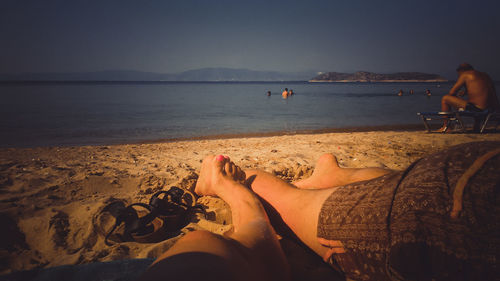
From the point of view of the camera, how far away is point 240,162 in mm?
3912

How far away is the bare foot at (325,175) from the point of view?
2051 millimetres

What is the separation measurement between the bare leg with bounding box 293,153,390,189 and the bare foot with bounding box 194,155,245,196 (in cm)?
66

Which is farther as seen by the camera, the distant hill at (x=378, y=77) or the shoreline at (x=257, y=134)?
the distant hill at (x=378, y=77)

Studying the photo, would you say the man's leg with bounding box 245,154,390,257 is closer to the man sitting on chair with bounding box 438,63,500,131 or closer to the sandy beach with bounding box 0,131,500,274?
the sandy beach with bounding box 0,131,500,274

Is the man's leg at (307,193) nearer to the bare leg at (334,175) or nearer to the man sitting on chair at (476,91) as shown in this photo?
the bare leg at (334,175)

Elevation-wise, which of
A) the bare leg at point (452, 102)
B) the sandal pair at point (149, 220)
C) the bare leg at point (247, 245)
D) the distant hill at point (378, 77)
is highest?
the distant hill at point (378, 77)

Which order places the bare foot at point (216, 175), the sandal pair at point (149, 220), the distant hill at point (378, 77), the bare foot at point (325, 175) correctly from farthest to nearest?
the distant hill at point (378, 77) < the bare foot at point (216, 175) < the bare foot at point (325, 175) < the sandal pair at point (149, 220)

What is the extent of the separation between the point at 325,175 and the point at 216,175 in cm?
103

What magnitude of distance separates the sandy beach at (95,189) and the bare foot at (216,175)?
0.18 metres

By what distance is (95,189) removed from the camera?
270 cm

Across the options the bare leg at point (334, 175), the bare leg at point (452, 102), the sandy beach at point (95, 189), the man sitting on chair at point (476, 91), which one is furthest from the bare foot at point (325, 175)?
the bare leg at point (452, 102)

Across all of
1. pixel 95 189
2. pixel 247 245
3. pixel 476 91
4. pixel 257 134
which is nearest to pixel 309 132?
pixel 257 134

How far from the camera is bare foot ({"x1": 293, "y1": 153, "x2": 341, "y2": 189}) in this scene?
2.05 m

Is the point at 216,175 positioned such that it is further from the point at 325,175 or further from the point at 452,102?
the point at 452,102
